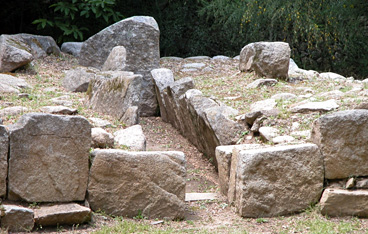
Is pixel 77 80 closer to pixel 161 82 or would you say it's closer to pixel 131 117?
pixel 161 82

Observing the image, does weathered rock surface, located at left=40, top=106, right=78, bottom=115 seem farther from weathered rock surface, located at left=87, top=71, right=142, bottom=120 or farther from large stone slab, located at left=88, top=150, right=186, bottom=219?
large stone slab, located at left=88, top=150, right=186, bottom=219

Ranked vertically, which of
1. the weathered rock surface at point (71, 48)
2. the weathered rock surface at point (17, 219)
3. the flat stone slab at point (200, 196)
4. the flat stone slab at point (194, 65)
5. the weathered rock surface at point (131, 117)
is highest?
the weathered rock surface at point (131, 117)

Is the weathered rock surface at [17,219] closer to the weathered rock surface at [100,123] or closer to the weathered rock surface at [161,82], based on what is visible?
the weathered rock surface at [100,123]

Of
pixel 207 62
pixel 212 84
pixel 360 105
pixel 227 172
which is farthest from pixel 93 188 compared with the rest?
pixel 207 62

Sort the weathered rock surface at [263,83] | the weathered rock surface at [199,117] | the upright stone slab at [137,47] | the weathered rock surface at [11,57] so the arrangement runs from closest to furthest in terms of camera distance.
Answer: the weathered rock surface at [199,117] < the weathered rock surface at [11,57] < the weathered rock surface at [263,83] < the upright stone slab at [137,47]

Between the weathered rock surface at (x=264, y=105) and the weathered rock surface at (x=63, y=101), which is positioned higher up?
the weathered rock surface at (x=63, y=101)

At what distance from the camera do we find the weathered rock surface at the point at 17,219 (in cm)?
339

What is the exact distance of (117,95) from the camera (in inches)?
208

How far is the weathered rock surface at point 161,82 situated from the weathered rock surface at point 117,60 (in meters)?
0.84

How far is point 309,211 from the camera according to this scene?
13.3ft

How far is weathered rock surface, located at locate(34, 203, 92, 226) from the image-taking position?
11.5 feet

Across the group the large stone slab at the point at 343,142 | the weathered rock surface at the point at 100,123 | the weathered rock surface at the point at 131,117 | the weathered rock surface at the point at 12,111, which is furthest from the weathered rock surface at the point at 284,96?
the weathered rock surface at the point at 12,111

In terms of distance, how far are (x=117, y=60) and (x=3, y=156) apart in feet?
11.5

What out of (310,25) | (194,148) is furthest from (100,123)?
(310,25)
